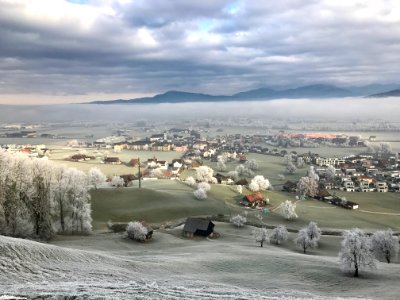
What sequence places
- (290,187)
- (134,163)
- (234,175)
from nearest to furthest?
(290,187) → (234,175) → (134,163)

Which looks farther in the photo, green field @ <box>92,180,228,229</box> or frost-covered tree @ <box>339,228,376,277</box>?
green field @ <box>92,180,228,229</box>

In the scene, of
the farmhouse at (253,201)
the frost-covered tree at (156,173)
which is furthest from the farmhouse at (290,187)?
the frost-covered tree at (156,173)

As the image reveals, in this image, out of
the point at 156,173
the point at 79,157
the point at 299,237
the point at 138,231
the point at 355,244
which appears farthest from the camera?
the point at 79,157

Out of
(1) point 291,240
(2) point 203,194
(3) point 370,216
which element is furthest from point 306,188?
(1) point 291,240

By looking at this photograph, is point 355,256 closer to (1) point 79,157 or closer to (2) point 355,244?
(2) point 355,244

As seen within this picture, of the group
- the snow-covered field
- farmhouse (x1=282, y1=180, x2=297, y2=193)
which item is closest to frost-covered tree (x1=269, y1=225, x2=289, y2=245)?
the snow-covered field

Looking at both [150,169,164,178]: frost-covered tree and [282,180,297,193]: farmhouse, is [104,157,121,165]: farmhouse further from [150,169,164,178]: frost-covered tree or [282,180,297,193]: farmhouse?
[282,180,297,193]: farmhouse

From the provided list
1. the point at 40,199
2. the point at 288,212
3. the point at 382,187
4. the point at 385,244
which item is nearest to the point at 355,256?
the point at 385,244
